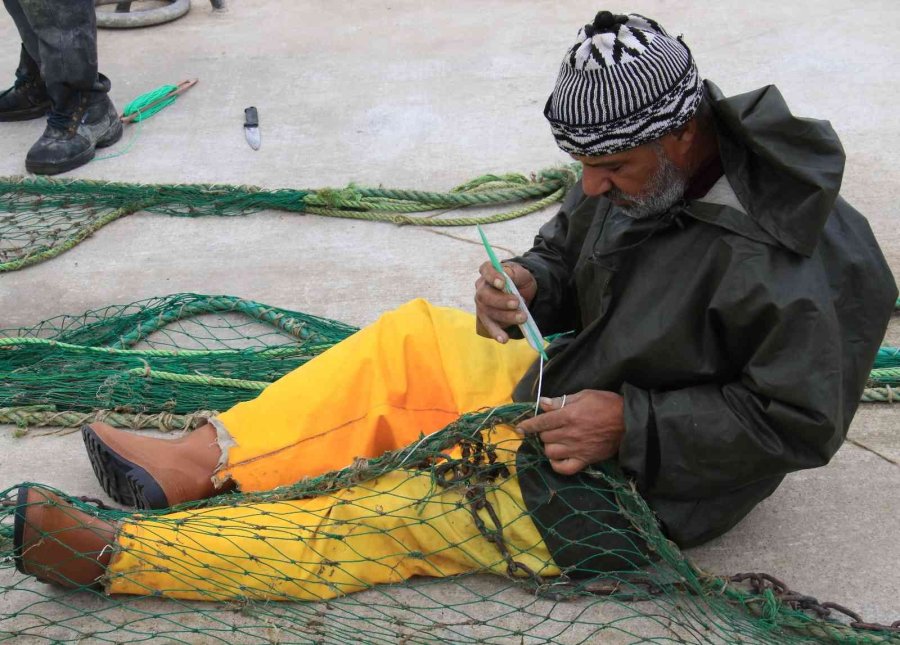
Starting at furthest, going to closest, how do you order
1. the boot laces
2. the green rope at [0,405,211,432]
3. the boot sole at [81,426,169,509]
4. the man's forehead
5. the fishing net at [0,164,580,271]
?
the boot laces → the fishing net at [0,164,580,271] → the green rope at [0,405,211,432] → the boot sole at [81,426,169,509] → the man's forehead

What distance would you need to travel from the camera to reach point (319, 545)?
2189 mm

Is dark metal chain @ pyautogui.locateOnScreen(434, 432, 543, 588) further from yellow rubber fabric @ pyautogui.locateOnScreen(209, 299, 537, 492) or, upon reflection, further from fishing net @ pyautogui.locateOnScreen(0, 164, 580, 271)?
fishing net @ pyautogui.locateOnScreen(0, 164, 580, 271)

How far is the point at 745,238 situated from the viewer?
6.16 feet

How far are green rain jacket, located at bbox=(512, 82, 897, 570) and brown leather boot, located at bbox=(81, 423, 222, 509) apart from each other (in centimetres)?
80

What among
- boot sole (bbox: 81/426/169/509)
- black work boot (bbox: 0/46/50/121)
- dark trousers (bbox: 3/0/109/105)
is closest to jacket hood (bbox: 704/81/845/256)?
boot sole (bbox: 81/426/169/509)

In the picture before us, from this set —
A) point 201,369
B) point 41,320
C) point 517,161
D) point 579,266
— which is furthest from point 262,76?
point 579,266

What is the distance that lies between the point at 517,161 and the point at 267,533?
8.85 ft

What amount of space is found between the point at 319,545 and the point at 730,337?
1004 millimetres

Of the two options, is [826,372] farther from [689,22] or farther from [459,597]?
[689,22]

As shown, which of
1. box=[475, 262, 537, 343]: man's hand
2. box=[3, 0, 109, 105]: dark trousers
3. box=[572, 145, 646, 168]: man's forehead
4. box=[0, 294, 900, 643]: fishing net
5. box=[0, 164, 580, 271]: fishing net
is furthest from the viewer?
box=[3, 0, 109, 105]: dark trousers

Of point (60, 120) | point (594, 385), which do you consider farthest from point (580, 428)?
point (60, 120)

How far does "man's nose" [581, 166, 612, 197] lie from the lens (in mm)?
2027

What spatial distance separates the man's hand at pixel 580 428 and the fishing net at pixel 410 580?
0.22 feet

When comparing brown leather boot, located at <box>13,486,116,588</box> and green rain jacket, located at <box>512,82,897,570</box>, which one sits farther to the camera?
brown leather boot, located at <box>13,486,116,588</box>
